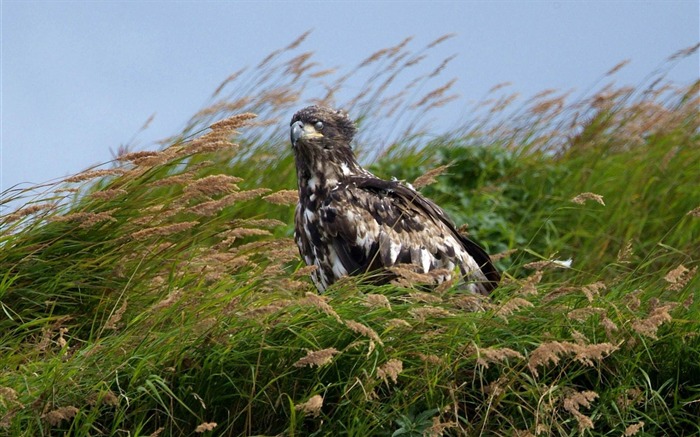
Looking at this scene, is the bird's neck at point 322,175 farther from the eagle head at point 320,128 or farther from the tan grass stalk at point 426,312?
the tan grass stalk at point 426,312

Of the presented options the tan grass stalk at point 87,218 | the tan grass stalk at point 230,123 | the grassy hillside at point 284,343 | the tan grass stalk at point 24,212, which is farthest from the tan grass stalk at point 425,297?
the tan grass stalk at point 24,212

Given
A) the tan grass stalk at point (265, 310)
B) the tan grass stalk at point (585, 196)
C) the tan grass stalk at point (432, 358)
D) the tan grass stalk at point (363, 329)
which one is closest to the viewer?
the tan grass stalk at point (363, 329)

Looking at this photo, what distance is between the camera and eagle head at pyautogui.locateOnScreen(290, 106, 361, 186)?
6.61m

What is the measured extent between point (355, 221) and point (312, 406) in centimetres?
205

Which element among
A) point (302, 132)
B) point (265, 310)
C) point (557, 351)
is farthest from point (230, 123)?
point (557, 351)

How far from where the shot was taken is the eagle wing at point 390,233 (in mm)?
6316

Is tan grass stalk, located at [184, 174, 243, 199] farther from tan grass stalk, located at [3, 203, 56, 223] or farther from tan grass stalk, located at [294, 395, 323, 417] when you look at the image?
tan grass stalk, located at [294, 395, 323, 417]

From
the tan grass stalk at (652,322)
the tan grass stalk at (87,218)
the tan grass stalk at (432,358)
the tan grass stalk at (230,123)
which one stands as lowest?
the tan grass stalk at (652,322)

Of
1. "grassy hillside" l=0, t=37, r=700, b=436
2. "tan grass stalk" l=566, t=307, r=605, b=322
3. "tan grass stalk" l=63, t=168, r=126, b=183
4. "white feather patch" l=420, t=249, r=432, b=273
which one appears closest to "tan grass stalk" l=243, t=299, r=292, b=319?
"grassy hillside" l=0, t=37, r=700, b=436

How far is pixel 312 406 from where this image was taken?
14.5 feet

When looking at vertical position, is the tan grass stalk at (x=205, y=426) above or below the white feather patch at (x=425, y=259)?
above

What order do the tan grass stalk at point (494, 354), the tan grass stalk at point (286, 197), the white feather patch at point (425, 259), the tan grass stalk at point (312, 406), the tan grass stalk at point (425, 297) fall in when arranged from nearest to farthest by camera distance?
1. the tan grass stalk at point (312, 406)
2. the tan grass stalk at point (494, 354)
3. the tan grass stalk at point (425, 297)
4. the tan grass stalk at point (286, 197)
5. the white feather patch at point (425, 259)

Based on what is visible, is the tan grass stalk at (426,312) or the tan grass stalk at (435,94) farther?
the tan grass stalk at (435,94)

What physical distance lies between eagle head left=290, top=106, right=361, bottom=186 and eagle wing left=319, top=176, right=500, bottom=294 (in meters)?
0.14
